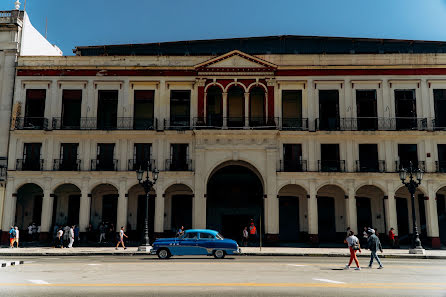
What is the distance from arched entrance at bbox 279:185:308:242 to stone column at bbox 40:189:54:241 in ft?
59.3

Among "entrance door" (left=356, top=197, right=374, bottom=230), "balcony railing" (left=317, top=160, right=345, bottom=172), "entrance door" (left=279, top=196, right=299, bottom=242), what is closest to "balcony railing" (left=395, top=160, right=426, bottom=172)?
"entrance door" (left=356, top=197, right=374, bottom=230)

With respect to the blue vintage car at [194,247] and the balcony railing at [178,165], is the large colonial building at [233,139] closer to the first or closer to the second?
the balcony railing at [178,165]

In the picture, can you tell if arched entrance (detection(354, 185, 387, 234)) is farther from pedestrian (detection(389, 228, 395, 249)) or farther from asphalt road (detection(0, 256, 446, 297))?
asphalt road (detection(0, 256, 446, 297))

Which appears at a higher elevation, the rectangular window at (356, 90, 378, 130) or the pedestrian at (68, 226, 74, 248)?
the rectangular window at (356, 90, 378, 130)

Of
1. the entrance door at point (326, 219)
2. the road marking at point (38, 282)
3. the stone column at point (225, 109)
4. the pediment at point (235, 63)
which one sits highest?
the pediment at point (235, 63)

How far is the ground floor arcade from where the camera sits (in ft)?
99.8

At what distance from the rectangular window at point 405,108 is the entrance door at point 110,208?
2328cm

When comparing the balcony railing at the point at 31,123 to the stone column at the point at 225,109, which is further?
the balcony railing at the point at 31,123

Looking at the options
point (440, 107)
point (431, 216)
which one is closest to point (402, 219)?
point (431, 216)

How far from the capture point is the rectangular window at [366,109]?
104 ft

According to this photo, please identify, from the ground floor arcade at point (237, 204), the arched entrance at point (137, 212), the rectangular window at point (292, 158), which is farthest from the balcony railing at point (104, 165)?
the rectangular window at point (292, 158)

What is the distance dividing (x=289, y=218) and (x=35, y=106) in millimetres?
22599

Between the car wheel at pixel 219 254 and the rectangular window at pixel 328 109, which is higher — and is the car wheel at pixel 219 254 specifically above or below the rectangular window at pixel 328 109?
below

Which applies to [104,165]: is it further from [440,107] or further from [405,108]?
[440,107]
